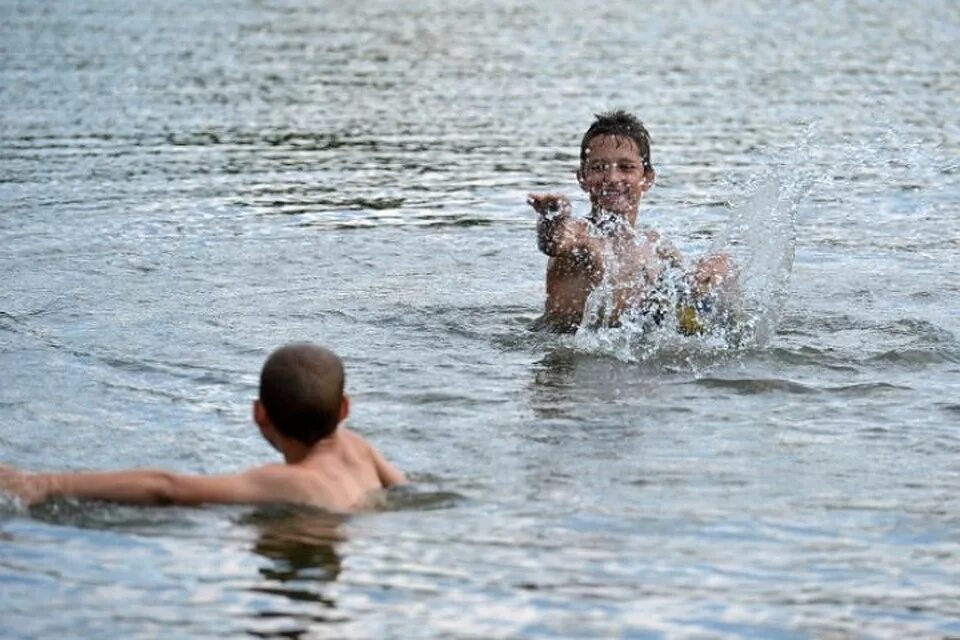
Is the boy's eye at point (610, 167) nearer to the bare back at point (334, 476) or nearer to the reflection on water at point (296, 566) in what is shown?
the bare back at point (334, 476)

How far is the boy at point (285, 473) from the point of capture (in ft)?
22.2

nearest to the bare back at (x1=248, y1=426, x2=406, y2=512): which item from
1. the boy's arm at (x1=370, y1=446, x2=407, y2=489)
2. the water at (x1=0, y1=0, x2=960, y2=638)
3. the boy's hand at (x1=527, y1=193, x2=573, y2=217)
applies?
the boy's arm at (x1=370, y1=446, x2=407, y2=489)

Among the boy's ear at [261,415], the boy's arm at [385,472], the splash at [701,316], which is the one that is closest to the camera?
the boy's ear at [261,415]

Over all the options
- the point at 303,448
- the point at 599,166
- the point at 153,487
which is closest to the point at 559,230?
the point at 599,166

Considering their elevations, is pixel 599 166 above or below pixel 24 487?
above

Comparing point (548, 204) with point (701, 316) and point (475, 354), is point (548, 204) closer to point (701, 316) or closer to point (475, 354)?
point (475, 354)

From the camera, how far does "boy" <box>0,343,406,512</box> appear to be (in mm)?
6766

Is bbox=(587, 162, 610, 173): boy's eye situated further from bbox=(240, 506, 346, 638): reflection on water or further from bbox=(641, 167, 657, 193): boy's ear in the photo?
bbox=(240, 506, 346, 638): reflection on water

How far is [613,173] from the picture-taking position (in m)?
10.4

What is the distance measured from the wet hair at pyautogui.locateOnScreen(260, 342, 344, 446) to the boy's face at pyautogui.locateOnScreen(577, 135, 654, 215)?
12.7 ft

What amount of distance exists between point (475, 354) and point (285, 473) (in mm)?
3070

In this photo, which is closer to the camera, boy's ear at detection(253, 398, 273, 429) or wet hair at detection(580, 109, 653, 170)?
boy's ear at detection(253, 398, 273, 429)

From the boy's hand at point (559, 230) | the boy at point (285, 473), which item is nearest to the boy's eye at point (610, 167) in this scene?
the boy's hand at point (559, 230)

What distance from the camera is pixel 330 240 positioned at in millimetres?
13109
